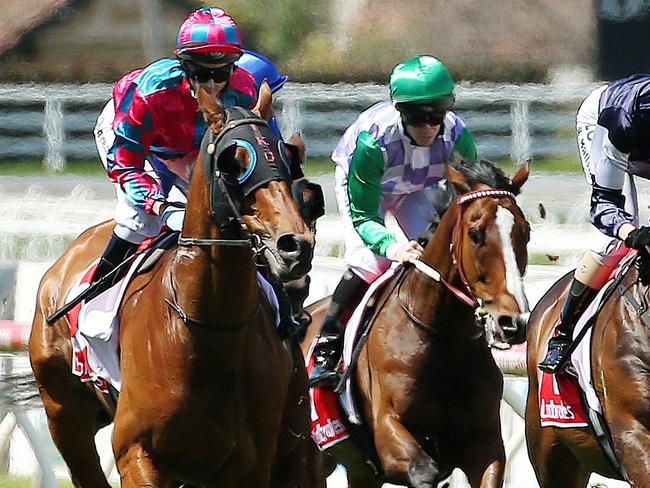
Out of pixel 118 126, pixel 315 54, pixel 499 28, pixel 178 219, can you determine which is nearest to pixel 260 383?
pixel 178 219

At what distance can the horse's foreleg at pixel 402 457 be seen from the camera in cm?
600

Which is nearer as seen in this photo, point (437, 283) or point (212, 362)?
point (212, 362)

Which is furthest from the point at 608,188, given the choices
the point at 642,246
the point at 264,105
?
the point at 264,105

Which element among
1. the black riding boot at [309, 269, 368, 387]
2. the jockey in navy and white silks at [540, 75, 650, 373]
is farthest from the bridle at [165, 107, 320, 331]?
the black riding boot at [309, 269, 368, 387]

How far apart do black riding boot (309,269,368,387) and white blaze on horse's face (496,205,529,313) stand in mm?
1299

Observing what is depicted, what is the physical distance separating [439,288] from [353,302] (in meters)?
0.75

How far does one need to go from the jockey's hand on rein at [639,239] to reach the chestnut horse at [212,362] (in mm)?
1279

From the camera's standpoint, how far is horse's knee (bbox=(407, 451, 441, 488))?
596 centimetres

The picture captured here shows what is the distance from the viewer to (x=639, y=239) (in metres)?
5.57

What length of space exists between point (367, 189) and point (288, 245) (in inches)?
82.8

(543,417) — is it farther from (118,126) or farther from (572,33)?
(572,33)

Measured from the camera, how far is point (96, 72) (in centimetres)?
2580

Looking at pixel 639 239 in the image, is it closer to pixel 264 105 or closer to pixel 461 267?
pixel 461 267

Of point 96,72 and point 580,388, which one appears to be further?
point 96,72
